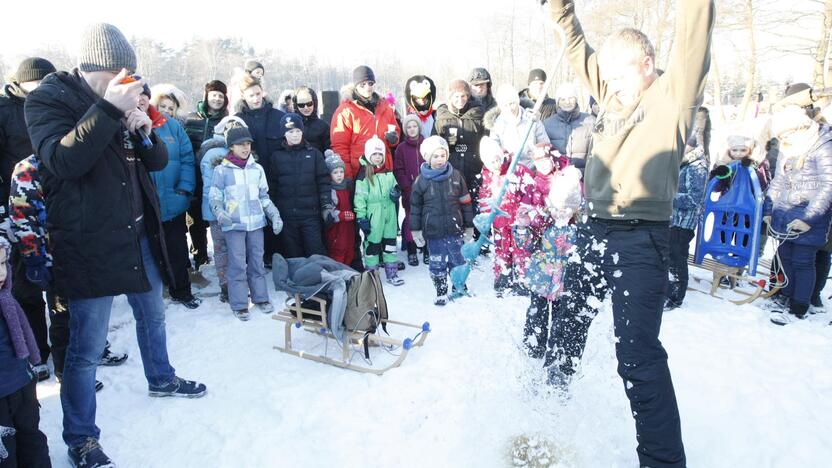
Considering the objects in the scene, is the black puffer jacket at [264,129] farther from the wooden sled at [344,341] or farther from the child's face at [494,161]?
the child's face at [494,161]

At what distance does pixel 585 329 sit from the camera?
2.75 m

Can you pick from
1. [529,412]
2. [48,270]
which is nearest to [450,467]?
[529,412]

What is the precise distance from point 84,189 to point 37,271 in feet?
2.22

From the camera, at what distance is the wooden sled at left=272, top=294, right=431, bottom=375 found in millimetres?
3662

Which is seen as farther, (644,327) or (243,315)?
(243,315)

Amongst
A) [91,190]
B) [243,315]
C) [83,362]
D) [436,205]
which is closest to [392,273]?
[436,205]

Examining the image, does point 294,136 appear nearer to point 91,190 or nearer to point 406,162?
point 406,162

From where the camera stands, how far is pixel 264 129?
17.3 ft

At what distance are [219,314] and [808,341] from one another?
5.35m

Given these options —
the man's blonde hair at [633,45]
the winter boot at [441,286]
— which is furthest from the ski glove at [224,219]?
the man's blonde hair at [633,45]

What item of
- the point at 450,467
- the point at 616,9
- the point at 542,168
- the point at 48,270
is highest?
the point at 616,9

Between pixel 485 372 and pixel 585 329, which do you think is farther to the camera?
pixel 485 372

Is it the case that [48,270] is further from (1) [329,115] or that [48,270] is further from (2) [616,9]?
(2) [616,9]

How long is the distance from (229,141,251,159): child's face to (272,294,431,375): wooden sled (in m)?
1.51
